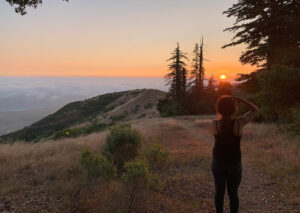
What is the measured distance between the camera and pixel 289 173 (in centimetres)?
672

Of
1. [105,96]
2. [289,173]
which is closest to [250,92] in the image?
[289,173]

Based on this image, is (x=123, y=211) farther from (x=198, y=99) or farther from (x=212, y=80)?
(x=212, y=80)

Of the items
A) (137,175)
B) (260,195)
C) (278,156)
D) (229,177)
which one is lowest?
(260,195)

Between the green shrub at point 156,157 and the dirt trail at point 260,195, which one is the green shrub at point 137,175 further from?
the green shrub at point 156,157

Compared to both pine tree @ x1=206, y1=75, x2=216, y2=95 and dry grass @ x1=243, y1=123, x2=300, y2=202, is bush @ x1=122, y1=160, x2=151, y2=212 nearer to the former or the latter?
dry grass @ x1=243, y1=123, x2=300, y2=202

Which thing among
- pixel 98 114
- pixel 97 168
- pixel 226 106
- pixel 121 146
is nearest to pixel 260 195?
pixel 226 106

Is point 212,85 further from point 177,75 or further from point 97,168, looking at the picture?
point 97,168

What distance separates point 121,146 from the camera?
7512 mm

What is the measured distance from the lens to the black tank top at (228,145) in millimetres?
3350

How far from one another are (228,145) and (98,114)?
5415cm

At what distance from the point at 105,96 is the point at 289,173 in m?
70.4

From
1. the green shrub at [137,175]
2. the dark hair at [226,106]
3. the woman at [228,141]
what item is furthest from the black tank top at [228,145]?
the green shrub at [137,175]

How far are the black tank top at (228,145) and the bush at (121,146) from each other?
452 cm

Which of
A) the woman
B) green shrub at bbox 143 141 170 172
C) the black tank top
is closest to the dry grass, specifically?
the woman
